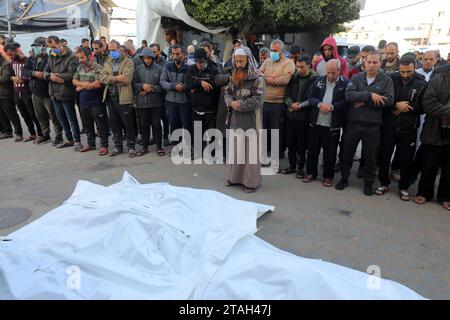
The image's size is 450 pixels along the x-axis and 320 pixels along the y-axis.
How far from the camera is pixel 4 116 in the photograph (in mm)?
8508

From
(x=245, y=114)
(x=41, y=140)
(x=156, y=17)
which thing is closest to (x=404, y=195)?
(x=245, y=114)

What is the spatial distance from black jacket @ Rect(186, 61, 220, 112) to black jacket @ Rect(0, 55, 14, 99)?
439cm

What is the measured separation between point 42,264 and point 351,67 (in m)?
6.09

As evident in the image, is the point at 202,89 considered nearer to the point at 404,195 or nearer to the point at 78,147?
the point at 78,147

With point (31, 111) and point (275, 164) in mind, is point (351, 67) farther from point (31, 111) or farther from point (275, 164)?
point (31, 111)

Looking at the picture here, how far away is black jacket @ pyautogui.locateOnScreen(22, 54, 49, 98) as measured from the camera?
23.5 feet

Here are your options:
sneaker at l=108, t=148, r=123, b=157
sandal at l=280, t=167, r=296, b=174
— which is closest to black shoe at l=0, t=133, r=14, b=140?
sneaker at l=108, t=148, r=123, b=157

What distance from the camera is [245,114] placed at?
4.99 meters

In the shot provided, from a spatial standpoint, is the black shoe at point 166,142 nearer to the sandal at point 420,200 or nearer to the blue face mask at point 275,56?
the blue face mask at point 275,56

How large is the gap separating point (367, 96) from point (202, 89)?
2739 millimetres

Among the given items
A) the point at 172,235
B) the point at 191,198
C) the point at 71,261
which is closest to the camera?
the point at 71,261
